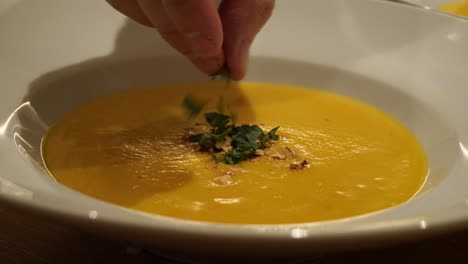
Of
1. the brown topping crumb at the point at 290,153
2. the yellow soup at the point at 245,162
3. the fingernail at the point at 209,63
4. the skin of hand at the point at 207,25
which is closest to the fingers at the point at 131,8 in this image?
the skin of hand at the point at 207,25

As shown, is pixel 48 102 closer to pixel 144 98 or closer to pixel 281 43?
pixel 144 98

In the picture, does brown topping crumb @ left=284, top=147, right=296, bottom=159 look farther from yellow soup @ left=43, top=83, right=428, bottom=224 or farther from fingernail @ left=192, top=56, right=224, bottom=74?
fingernail @ left=192, top=56, right=224, bottom=74

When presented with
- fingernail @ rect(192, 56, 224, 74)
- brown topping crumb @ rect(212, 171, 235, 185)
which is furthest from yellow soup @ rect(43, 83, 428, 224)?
fingernail @ rect(192, 56, 224, 74)

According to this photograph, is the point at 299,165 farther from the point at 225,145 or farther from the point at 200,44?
the point at 200,44

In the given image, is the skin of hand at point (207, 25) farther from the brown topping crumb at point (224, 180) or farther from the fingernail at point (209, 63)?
the brown topping crumb at point (224, 180)

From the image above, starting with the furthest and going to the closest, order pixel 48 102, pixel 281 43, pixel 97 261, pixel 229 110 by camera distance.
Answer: pixel 281 43 < pixel 229 110 < pixel 48 102 < pixel 97 261

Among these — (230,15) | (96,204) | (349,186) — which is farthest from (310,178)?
(96,204)

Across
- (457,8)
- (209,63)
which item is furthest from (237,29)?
(457,8)
